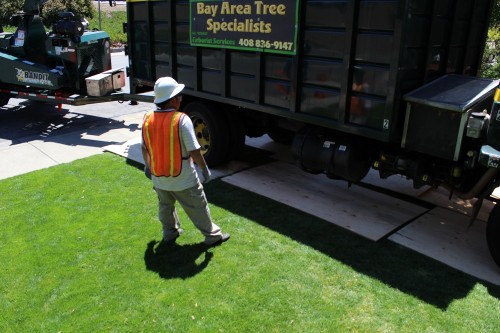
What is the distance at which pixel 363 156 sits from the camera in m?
5.54

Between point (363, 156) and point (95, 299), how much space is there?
331 cm

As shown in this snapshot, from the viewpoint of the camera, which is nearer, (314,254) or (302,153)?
(314,254)

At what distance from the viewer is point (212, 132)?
6.91 meters

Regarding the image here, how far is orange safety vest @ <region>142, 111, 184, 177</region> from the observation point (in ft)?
13.8

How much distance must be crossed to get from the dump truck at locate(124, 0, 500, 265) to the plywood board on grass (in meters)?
0.42

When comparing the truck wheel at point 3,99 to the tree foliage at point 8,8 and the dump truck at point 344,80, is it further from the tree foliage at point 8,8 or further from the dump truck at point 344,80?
the tree foliage at point 8,8

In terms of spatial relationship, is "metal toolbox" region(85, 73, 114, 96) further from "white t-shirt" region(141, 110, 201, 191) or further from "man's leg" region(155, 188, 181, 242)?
"white t-shirt" region(141, 110, 201, 191)

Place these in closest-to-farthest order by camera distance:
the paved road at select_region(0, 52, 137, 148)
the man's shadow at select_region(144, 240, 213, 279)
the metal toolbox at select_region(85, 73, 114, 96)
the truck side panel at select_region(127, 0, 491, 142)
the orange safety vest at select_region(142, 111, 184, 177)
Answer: the orange safety vest at select_region(142, 111, 184, 177)
the man's shadow at select_region(144, 240, 213, 279)
the truck side panel at select_region(127, 0, 491, 142)
the metal toolbox at select_region(85, 73, 114, 96)
the paved road at select_region(0, 52, 137, 148)

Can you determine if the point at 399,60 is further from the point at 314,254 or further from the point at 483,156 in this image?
the point at 314,254

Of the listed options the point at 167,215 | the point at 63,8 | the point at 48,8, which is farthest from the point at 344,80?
the point at 48,8

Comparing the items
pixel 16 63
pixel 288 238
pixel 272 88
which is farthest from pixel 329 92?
pixel 16 63

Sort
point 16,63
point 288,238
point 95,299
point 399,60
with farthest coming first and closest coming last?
point 16,63, point 288,238, point 399,60, point 95,299

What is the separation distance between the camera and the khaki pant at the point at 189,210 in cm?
453

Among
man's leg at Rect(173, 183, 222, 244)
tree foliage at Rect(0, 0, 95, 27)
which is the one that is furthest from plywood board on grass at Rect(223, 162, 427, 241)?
tree foliage at Rect(0, 0, 95, 27)
